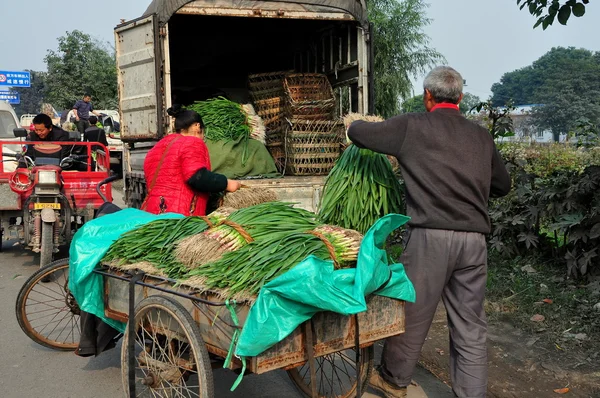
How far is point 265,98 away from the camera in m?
8.55

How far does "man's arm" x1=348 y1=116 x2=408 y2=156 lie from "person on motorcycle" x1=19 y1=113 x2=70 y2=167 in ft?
19.4

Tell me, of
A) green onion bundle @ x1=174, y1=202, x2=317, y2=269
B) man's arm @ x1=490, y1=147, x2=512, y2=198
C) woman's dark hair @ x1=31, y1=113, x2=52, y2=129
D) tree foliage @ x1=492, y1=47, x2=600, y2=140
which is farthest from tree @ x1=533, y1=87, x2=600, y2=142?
green onion bundle @ x1=174, y1=202, x2=317, y2=269

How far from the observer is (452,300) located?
3.41 m

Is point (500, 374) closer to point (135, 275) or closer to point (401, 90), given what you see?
point (135, 275)

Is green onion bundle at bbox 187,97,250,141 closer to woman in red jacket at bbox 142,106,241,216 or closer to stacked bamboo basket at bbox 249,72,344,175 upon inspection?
stacked bamboo basket at bbox 249,72,344,175

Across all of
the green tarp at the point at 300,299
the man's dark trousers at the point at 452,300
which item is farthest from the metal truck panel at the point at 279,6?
the green tarp at the point at 300,299

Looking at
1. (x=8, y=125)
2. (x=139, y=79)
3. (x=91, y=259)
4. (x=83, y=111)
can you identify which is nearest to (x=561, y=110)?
(x=83, y=111)

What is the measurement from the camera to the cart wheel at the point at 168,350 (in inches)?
108

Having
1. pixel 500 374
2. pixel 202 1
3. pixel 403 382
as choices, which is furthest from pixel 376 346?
pixel 202 1

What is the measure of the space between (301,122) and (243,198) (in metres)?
2.64

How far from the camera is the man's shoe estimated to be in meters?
3.49

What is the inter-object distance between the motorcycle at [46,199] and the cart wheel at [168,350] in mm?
4074

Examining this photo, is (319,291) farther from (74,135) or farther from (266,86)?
(74,135)

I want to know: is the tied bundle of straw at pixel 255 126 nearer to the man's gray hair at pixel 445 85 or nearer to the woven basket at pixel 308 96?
the woven basket at pixel 308 96
